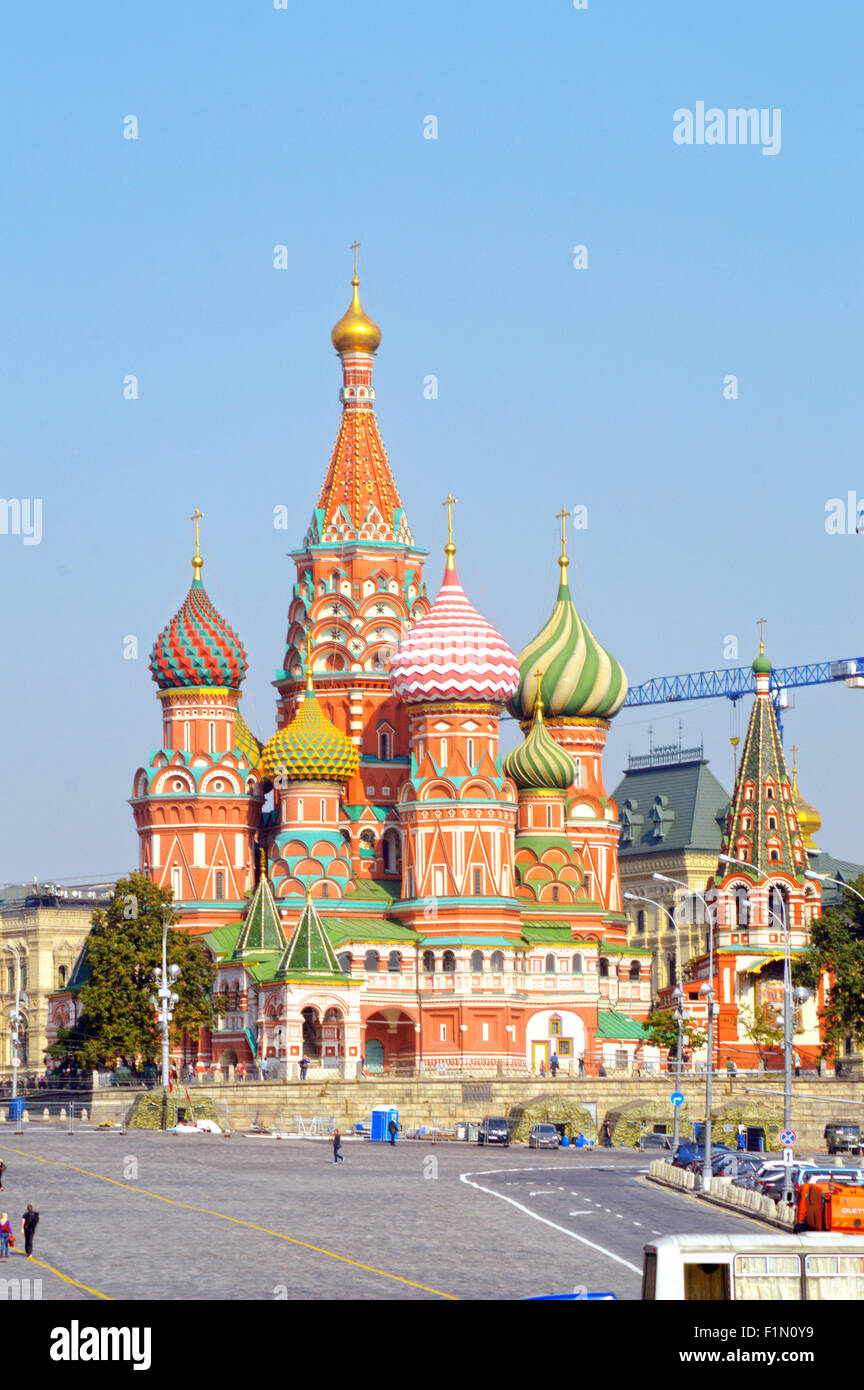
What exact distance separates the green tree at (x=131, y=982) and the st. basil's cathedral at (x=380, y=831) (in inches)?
139

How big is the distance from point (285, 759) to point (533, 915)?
479 inches

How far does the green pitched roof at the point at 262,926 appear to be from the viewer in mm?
96562

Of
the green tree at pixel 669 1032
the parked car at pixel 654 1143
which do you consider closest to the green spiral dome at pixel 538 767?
the green tree at pixel 669 1032

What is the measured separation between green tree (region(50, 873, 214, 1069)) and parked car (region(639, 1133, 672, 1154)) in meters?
18.1

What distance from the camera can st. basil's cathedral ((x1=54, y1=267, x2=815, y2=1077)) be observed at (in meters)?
96.9

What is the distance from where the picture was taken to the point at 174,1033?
89375mm

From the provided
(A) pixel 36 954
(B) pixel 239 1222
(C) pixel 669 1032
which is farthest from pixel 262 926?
(B) pixel 239 1222

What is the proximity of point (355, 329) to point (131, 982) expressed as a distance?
34.1 meters

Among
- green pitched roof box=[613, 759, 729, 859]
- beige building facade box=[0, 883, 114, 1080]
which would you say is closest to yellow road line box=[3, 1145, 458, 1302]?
beige building facade box=[0, 883, 114, 1080]

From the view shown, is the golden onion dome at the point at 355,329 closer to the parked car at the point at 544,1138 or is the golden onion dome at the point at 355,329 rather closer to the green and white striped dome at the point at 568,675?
the green and white striped dome at the point at 568,675

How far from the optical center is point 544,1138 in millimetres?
77938

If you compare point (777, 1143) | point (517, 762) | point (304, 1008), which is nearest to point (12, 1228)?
point (777, 1143)

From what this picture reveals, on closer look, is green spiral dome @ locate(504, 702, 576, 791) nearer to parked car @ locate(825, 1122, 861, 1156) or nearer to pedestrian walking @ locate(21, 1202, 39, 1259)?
parked car @ locate(825, 1122, 861, 1156)
